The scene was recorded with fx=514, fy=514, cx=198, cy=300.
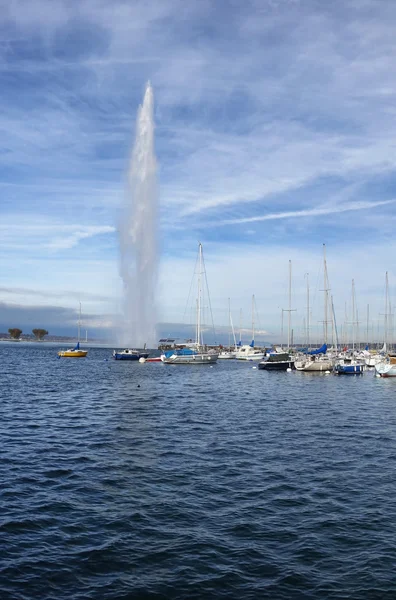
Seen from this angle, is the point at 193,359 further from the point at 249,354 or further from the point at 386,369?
the point at 386,369

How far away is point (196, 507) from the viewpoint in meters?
17.6

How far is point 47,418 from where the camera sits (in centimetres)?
3712

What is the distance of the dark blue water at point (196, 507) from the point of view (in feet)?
41.0

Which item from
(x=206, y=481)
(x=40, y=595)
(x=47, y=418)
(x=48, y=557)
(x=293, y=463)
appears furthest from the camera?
(x=47, y=418)

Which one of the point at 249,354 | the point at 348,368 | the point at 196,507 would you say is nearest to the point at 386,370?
the point at 348,368

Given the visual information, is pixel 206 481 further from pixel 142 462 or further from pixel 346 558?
pixel 346 558

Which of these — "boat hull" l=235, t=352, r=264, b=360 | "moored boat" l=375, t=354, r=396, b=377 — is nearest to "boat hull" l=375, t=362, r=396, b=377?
"moored boat" l=375, t=354, r=396, b=377

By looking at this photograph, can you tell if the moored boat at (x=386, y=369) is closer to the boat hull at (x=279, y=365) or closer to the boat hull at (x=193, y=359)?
the boat hull at (x=279, y=365)

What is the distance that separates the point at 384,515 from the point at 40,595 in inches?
442

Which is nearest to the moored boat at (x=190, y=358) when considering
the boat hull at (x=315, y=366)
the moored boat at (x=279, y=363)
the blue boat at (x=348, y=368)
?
the moored boat at (x=279, y=363)

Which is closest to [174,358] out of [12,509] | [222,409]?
[222,409]

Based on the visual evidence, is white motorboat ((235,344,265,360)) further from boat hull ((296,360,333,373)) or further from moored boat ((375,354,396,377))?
moored boat ((375,354,396,377))

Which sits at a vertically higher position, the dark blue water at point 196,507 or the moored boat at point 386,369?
the moored boat at point 386,369

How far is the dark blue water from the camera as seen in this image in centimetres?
1250
